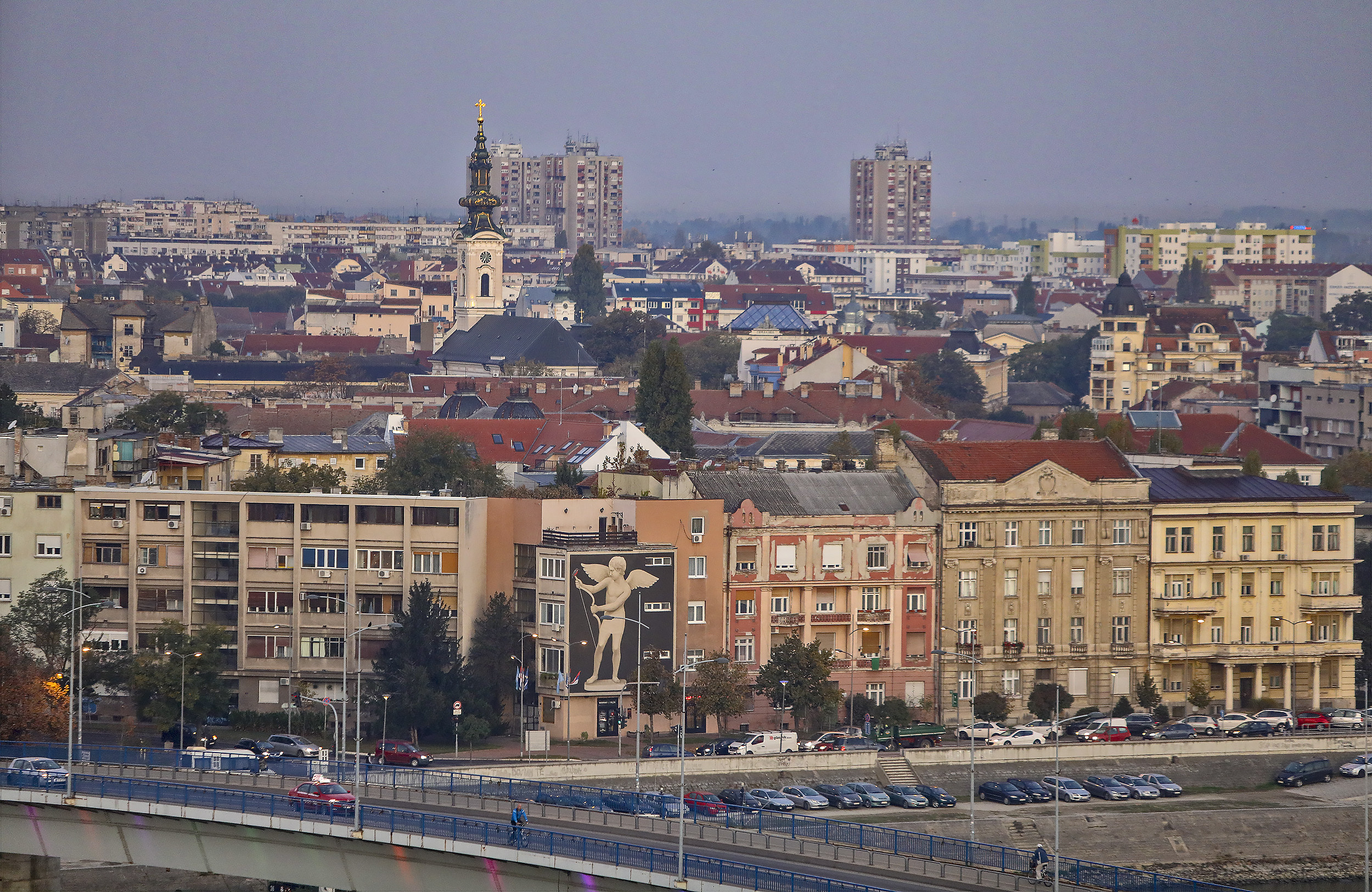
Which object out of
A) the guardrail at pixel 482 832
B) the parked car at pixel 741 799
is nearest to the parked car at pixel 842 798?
the parked car at pixel 741 799

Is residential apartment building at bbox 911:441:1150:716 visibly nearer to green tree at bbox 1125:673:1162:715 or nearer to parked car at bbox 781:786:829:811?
green tree at bbox 1125:673:1162:715

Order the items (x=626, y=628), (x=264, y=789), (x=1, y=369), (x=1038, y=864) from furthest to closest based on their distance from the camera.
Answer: (x=1, y=369) < (x=626, y=628) < (x=264, y=789) < (x=1038, y=864)

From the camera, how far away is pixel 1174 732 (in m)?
78.7

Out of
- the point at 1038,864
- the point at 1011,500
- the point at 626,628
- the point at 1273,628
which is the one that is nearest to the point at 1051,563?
the point at 1011,500

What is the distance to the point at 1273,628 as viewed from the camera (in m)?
84.6

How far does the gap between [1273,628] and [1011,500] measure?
1033 centimetres

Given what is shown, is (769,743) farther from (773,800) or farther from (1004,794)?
(1004,794)

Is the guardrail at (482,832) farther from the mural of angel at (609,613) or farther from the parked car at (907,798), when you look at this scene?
the mural of angel at (609,613)

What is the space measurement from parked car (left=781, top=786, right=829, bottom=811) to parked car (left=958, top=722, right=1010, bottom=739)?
341 inches

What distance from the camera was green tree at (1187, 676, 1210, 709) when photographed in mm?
82062

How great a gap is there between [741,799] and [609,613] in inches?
411

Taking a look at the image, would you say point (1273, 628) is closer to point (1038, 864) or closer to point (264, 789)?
point (1038, 864)

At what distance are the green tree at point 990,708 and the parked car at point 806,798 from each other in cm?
1124

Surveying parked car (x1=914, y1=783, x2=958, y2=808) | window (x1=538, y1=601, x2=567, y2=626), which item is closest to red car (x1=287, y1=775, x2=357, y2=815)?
window (x1=538, y1=601, x2=567, y2=626)
